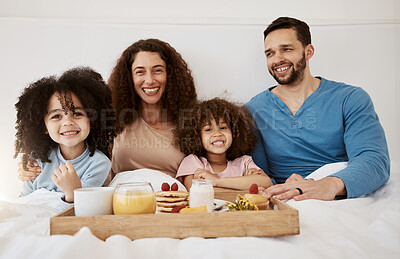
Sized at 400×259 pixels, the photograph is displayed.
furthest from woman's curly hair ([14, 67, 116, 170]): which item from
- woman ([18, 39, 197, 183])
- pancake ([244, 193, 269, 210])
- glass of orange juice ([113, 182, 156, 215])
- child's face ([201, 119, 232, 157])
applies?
pancake ([244, 193, 269, 210])

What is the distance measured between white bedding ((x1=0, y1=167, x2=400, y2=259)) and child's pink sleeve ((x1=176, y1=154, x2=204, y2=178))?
2.32 feet

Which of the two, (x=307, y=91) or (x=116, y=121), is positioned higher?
(x=307, y=91)

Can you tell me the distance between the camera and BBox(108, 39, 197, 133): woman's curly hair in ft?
6.13

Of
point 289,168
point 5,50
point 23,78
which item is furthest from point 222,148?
point 5,50

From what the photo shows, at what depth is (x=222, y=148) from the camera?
1688mm

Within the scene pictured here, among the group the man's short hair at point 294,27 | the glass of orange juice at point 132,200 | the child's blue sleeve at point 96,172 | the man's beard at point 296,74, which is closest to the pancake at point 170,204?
the glass of orange juice at point 132,200

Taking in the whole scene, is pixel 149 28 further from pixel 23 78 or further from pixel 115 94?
pixel 23 78

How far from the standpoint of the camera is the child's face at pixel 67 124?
1.42 m

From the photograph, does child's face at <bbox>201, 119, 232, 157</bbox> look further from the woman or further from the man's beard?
the man's beard

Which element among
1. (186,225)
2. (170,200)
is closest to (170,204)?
(170,200)

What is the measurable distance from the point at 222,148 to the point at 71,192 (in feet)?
2.53

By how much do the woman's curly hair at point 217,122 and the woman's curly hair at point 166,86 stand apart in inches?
6.6

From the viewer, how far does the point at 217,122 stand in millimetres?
1722
